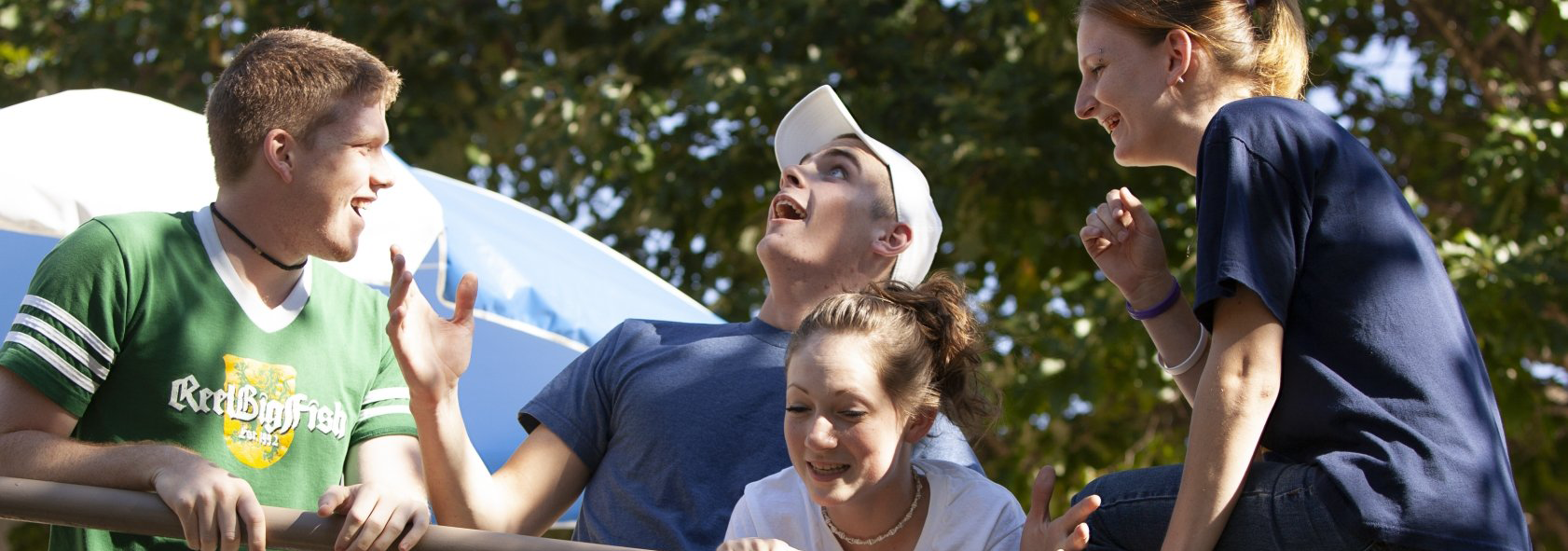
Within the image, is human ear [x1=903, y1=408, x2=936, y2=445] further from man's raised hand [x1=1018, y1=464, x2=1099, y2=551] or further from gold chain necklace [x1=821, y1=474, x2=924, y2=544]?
man's raised hand [x1=1018, y1=464, x2=1099, y2=551]

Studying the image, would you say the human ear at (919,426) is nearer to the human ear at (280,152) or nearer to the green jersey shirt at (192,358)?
the green jersey shirt at (192,358)

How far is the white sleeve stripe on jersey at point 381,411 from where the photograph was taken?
2.68m

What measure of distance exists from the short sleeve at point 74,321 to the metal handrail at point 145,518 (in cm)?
26

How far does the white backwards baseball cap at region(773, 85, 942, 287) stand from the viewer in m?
3.25

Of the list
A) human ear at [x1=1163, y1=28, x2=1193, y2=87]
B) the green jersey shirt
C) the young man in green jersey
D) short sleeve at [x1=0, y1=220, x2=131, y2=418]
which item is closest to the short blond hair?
the young man in green jersey

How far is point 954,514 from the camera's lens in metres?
2.36

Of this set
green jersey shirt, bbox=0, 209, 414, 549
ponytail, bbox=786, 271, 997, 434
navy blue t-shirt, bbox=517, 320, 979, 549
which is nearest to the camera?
green jersey shirt, bbox=0, 209, 414, 549

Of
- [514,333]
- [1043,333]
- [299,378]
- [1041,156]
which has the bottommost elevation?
[1043,333]

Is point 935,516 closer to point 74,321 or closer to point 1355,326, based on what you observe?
point 1355,326

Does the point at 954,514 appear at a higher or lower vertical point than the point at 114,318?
lower

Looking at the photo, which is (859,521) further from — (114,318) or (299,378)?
(114,318)

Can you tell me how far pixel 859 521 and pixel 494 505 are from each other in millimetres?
701

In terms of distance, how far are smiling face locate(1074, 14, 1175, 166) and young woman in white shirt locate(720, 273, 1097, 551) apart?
470 millimetres

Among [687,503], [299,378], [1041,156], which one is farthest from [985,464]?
[299,378]
